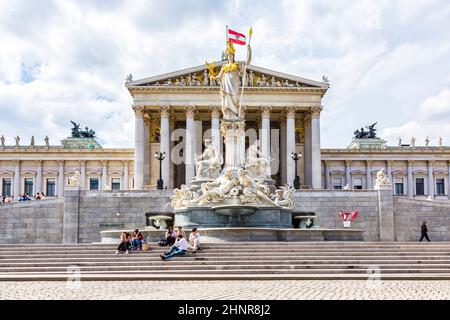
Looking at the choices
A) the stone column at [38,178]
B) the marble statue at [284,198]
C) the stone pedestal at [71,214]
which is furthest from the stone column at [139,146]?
the marble statue at [284,198]

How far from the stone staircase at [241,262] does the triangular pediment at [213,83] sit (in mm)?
50019

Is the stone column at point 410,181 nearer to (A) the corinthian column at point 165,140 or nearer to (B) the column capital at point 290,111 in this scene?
(B) the column capital at point 290,111

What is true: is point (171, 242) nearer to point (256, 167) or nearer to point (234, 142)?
point (234, 142)

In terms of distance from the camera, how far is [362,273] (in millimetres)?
17234

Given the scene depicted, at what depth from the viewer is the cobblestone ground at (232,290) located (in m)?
12.9

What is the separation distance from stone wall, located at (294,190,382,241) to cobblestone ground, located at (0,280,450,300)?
32.6 metres

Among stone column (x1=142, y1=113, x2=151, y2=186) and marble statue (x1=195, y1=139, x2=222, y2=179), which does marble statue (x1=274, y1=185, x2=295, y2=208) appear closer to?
marble statue (x1=195, y1=139, x2=222, y2=179)

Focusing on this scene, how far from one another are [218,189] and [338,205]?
83.1ft

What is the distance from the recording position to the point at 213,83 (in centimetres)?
6950

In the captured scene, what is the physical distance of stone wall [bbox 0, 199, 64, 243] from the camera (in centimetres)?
4562

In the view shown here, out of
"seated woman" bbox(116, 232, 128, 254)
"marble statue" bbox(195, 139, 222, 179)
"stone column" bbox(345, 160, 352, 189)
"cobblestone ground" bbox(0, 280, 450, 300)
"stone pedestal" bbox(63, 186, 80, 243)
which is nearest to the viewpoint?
"cobblestone ground" bbox(0, 280, 450, 300)

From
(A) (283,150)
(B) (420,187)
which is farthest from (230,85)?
(B) (420,187)

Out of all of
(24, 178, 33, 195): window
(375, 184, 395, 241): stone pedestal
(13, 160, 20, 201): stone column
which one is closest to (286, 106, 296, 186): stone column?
(375, 184, 395, 241): stone pedestal

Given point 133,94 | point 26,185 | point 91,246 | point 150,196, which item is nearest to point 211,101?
point 133,94
